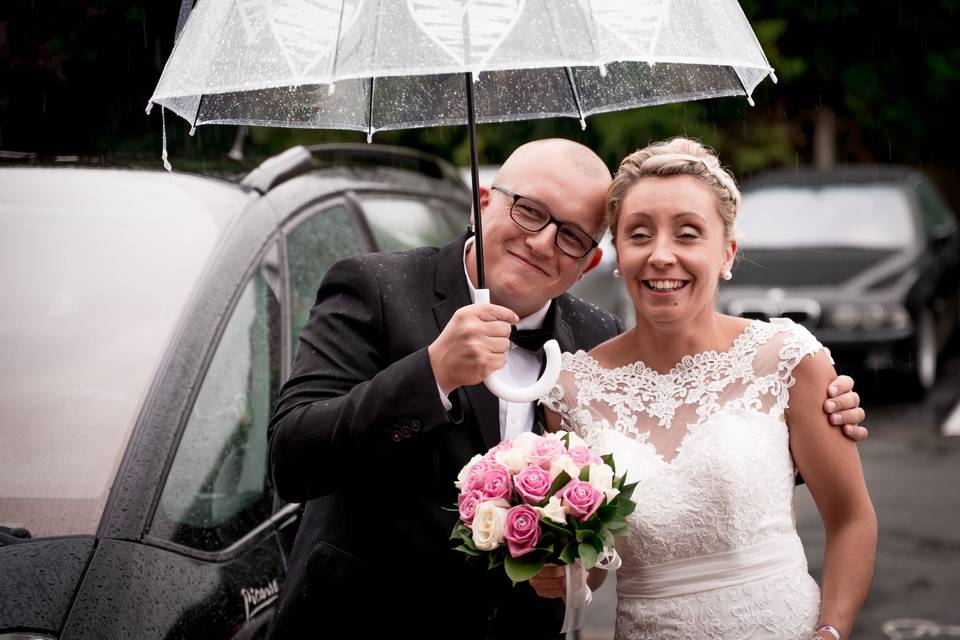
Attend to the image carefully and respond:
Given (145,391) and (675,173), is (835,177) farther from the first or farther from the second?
(145,391)

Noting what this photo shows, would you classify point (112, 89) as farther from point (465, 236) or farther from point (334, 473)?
point (334, 473)

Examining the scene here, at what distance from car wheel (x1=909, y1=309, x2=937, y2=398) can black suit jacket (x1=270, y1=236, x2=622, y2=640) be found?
8057mm

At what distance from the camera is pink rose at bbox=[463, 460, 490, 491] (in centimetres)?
246

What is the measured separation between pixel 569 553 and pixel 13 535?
1142mm

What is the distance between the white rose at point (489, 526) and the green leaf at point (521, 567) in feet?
0.14

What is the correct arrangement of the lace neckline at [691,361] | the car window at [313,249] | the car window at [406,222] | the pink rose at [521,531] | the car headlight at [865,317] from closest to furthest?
the pink rose at [521,531] → the lace neckline at [691,361] → the car window at [313,249] → the car window at [406,222] → the car headlight at [865,317]

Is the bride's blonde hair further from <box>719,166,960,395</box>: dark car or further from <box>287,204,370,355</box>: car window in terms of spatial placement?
<box>719,166,960,395</box>: dark car

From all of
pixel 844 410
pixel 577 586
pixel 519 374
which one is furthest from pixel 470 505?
pixel 844 410

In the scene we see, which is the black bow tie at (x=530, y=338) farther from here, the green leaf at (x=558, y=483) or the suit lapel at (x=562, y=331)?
the green leaf at (x=558, y=483)

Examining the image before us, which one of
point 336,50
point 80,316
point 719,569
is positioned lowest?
point 719,569

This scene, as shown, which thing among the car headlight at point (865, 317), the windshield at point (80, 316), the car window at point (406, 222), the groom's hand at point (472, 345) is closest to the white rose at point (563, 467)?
the groom's hand at point (472, 345)

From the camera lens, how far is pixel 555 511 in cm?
237

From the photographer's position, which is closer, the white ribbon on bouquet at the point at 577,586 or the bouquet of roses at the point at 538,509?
the bouquet of roses at the point at 538,509

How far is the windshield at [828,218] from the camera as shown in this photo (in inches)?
429
